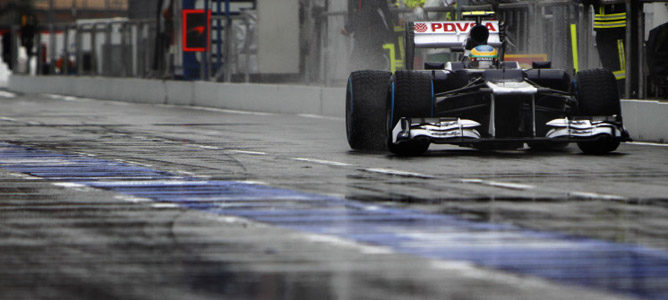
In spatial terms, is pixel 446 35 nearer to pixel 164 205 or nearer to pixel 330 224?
pixel 164 205

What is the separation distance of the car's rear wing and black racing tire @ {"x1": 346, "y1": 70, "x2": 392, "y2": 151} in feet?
1.81

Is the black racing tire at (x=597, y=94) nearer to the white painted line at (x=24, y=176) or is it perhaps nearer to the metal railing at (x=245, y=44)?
the metal railing at (x=245, y=44)

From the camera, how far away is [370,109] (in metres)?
15.1

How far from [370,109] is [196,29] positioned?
58.0 feet

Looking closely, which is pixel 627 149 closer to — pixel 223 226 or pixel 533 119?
pixel 533 119

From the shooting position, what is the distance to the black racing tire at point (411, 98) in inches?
551

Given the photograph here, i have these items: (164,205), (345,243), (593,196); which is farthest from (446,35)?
(345,243)

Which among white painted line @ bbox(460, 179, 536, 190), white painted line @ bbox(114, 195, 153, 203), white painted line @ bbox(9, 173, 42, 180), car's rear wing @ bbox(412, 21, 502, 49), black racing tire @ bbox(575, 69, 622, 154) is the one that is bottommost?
white painted line @ bbox(9, 173, 42, 180)

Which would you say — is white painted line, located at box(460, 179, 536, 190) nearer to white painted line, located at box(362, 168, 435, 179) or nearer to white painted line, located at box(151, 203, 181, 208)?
white painted line, located at box(362, 168, 435, 179)

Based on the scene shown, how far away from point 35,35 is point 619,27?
30521 millimetres

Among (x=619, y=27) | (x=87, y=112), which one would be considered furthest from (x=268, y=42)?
(x=619, y=27)

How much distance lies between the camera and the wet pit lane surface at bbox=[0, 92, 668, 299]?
642 centimetres

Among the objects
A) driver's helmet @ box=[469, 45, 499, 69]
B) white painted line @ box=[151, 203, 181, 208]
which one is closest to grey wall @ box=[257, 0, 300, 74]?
driver's helmet @ box=[469, 45, 499, 69]

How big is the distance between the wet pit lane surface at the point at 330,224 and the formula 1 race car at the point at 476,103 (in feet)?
0.90
